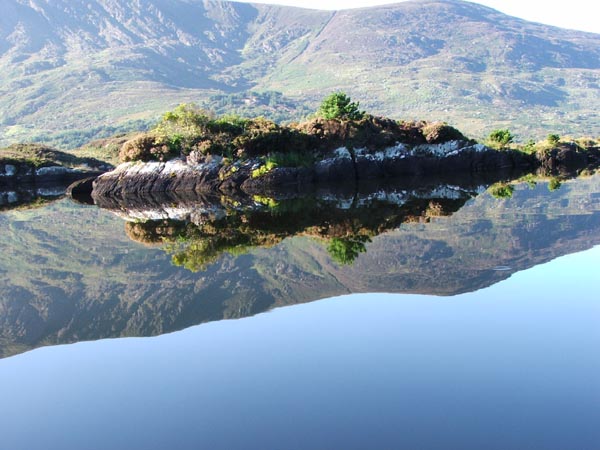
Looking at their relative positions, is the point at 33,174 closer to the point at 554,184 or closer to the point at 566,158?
the point at 554,184

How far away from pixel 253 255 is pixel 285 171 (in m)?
28.6

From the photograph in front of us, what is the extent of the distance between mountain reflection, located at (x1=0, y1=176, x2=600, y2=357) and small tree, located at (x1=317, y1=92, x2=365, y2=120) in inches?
919

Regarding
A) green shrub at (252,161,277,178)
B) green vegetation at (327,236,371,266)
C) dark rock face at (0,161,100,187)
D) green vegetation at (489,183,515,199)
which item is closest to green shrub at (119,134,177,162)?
green shrub at (252,161,277,178)

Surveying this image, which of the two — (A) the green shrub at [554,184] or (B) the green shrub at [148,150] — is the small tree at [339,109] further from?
(A) the green shrub at [554,184]

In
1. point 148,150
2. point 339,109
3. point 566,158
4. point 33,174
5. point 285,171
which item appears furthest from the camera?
point 33,174

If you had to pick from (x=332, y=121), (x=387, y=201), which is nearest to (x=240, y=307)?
(x=387, y=201)

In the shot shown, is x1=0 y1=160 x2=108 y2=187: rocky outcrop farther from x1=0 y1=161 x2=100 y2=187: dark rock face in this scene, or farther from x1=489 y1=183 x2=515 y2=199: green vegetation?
x1=489 y1=183 x2=515 y2=199: green vegetation

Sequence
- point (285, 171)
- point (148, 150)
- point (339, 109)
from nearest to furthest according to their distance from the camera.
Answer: point (285, 171)
point (148, 150)
point (339, 109)

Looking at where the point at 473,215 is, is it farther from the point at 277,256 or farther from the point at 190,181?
the point at 190,181

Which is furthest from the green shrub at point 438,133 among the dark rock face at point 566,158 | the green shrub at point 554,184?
the green shrub at point 554,184

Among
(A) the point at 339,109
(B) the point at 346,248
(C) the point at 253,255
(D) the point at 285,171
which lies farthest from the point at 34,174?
(B) the point at 346,248

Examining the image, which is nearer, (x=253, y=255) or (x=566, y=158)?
(x=253, y=255)

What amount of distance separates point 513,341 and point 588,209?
1859 cm

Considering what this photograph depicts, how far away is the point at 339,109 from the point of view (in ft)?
179
